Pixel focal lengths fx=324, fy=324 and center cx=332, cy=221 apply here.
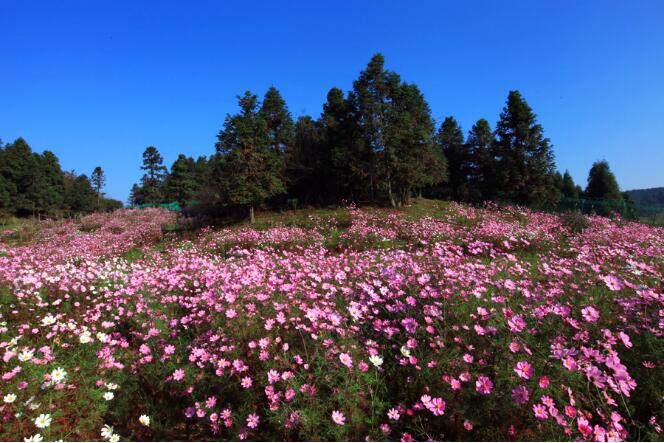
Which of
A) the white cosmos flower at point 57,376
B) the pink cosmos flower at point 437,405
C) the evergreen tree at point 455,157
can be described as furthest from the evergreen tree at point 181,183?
the pink cosmos flower at point 437,405

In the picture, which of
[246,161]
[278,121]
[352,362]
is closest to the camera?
[352,362]

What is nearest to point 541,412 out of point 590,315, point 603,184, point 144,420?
point 590,315

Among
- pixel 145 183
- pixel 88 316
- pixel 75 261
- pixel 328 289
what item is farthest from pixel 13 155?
pixel 328 289

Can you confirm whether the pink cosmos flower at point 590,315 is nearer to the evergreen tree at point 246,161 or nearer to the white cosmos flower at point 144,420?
the white cosmos flower at point 144,420

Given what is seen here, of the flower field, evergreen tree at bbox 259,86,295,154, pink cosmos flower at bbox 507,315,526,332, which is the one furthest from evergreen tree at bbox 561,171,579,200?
pink cosmos flower at bbox 507,315,526,332

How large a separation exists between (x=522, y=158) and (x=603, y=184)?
Result: 1403 cm

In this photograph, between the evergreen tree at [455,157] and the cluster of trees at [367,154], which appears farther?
the evergreen tree at [455,157]

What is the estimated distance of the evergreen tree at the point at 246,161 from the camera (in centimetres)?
1941

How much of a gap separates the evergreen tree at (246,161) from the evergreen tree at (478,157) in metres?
21.4

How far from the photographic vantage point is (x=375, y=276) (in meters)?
4.03

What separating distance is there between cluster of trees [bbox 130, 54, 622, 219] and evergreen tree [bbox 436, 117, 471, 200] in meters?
0.17

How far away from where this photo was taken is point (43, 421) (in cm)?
229

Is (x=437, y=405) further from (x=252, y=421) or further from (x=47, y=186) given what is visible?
(x=47, y=186)

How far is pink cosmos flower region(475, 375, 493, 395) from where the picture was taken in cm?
206
